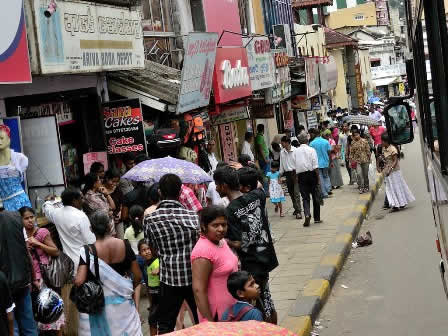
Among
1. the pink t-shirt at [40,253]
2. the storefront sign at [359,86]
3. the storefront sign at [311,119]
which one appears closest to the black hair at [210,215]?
the pink t-shirt at [40,253]

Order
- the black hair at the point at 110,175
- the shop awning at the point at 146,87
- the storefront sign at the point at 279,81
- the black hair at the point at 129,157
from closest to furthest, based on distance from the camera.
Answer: the black hair at the point at 110,175
the black hair at the point at 129,157
the shop awning at the point at 146,87
the storefront sign at the point at 279,81

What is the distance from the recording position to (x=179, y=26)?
19984 millimetres

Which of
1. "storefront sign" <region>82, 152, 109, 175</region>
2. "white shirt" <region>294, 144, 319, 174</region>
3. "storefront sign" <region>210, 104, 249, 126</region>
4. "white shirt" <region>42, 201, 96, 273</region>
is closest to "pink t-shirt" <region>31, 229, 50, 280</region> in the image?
"white shirt" <region>42, 201, 96, 273</region>

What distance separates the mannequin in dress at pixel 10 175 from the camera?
32.4 ft

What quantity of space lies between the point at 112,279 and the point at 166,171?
10.3ft

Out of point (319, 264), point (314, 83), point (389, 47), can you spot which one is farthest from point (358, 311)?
point (389, 47)

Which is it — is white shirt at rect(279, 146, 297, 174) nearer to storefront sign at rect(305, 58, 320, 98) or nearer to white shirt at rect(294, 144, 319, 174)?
white shirt at rect(294, 144, 319, 174)

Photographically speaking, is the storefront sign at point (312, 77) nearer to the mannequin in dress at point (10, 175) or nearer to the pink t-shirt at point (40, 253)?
the mannequin in dress at point (10, 175)

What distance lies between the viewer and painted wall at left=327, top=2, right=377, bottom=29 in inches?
3428

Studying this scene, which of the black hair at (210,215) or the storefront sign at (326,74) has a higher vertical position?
the storefront sign at (326,74)

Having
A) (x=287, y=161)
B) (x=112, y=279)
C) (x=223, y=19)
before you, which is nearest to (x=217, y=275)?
(x=112, y=279)

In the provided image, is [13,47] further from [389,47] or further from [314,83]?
[389,47]

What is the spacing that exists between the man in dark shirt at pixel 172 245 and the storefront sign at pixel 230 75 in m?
10.3

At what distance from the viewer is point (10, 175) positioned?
32.5 ft
